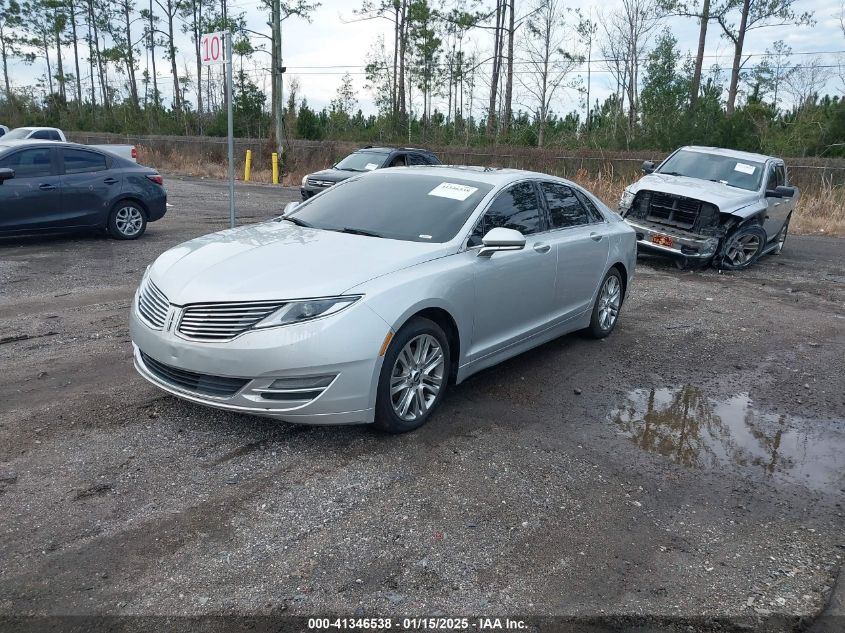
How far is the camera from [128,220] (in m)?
11.7

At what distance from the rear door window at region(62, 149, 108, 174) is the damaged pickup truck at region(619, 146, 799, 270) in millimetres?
8450

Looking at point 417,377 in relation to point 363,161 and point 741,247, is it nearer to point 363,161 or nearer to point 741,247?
point 741,247

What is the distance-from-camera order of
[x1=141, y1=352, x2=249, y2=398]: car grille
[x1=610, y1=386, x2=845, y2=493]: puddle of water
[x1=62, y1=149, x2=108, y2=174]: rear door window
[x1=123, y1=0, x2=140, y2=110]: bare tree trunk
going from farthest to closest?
[x1=123, y1=0, x2=140, y2=110]: bare tree trunk
[x1=62, y1=149, x2=108, y2=174]: rear door window
[x1=610, y1=386, x2=845, y2=493]: puddle of water
[x1=141, y1=352, x2=249, y2=398]: car grille

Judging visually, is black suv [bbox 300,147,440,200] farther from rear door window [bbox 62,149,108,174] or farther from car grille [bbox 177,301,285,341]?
car grille [bbox 177,301,285,341]

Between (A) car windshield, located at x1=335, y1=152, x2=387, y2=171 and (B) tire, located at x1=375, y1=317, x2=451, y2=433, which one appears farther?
(A) car windshield, located at x1=335, y1=152, x2=387, y2=171

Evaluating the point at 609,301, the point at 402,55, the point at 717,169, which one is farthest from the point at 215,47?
the point at 402,55

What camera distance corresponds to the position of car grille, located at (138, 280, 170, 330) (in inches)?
175

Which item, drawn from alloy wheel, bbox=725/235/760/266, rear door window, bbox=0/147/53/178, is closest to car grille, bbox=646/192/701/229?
alloy wheel, bbox=725/235/760/266

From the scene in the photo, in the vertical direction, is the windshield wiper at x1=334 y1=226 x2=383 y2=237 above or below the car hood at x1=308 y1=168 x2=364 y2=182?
above

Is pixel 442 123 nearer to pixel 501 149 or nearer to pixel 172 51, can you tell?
pixel 501 149

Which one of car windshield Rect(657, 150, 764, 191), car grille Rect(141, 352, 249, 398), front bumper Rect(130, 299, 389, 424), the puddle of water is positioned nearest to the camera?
front bumper Rect(130, 299, 389, 424)

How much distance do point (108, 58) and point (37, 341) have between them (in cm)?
5890

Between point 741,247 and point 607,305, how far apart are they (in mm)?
5773

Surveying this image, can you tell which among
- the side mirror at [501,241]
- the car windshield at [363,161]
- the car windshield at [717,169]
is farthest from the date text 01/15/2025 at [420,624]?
the car windshield at [363,161]
